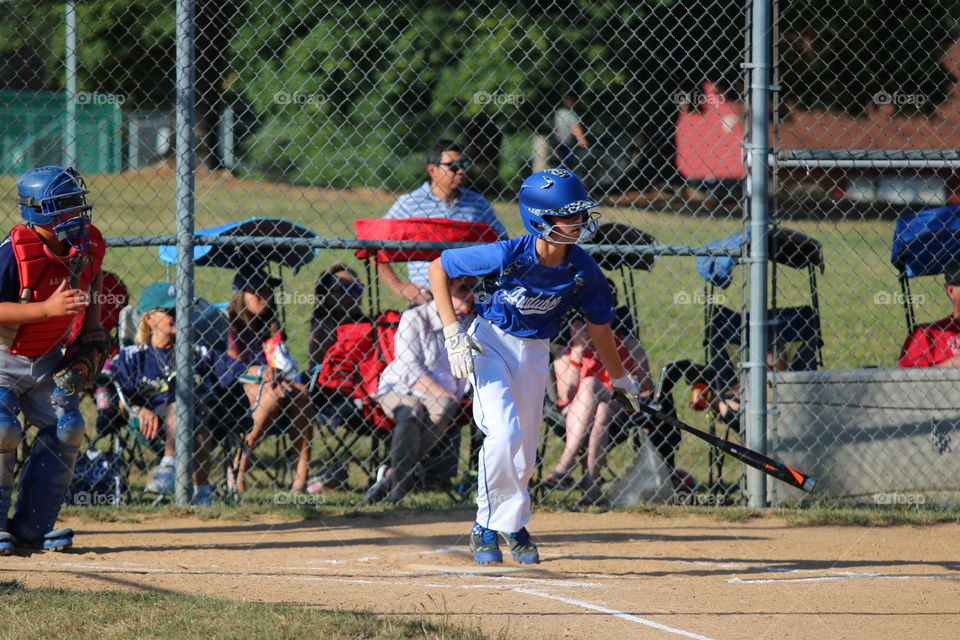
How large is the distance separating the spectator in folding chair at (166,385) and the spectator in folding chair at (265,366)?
7.5 inches

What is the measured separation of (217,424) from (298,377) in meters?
0.69

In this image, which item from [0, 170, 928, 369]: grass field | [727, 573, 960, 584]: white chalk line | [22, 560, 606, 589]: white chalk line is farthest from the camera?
[0, 170, 928, 369]: grass field

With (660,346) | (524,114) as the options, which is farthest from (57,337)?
(524,114)

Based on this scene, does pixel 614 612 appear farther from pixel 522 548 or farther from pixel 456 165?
pixel 456 165

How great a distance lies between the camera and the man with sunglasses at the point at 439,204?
21.9 feet

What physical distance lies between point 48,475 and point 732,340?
412cm

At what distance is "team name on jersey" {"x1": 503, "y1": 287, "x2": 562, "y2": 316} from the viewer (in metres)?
4.84

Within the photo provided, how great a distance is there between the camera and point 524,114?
1730cm

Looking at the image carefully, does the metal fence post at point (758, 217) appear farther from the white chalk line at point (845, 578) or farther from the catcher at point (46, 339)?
the catcher at point (46, 339)

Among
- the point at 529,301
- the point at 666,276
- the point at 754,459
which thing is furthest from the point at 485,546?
the point at 666,276

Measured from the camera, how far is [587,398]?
641 centimetres

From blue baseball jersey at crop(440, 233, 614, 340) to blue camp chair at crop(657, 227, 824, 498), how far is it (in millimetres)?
1588

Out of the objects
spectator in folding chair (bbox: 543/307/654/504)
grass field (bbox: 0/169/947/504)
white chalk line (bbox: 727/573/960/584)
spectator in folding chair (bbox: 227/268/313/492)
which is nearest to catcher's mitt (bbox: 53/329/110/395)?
spectator in folding chair (bbox: 227/268/313/492)

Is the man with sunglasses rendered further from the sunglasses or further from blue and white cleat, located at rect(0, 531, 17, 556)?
blue and white cleat, located at rect(0, 531, 17, 556)
